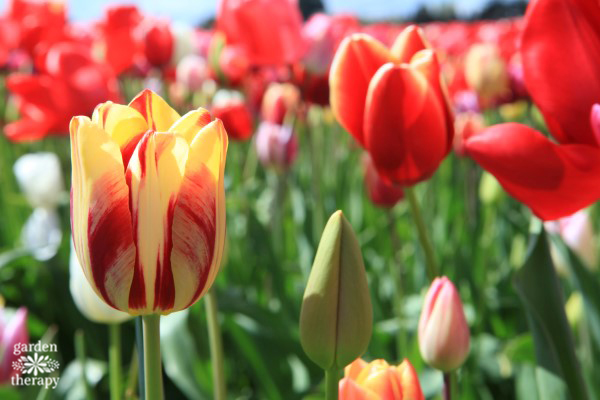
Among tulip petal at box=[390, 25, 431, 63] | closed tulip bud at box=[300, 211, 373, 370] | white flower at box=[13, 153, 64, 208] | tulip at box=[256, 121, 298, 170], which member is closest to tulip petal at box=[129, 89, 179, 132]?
closed tulip bud at box=[300, 211, 373, 370]

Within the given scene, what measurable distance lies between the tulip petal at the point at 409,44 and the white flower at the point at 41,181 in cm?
100

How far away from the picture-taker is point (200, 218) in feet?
1.24

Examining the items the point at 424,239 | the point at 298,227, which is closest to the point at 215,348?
the point at 424,239

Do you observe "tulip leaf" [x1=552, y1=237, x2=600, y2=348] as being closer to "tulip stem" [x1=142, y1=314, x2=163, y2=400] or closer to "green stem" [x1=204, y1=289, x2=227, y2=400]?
"green stem" [x1=204, y1=289, x2=227, y2=400]

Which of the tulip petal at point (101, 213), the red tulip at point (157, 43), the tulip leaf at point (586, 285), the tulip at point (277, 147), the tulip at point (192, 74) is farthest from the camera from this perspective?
the tulip at point (192, 74)

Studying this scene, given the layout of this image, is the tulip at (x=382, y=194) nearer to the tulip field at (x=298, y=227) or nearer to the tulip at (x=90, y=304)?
the tulip field at (x=298, y=227)

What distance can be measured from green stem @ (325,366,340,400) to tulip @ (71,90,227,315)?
0.09m

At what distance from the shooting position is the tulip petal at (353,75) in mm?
650

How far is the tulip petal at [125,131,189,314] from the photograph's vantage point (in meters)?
0.37

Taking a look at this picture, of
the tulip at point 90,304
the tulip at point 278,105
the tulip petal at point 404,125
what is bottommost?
the tulip at point 278,105

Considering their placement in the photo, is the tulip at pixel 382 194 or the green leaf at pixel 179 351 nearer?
the green leaf at pixel 179 351

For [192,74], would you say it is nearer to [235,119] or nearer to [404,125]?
[235,119]

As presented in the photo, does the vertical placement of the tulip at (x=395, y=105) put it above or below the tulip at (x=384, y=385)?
above

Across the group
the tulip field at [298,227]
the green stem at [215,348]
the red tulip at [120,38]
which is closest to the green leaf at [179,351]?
the tulip field at [298,227]
